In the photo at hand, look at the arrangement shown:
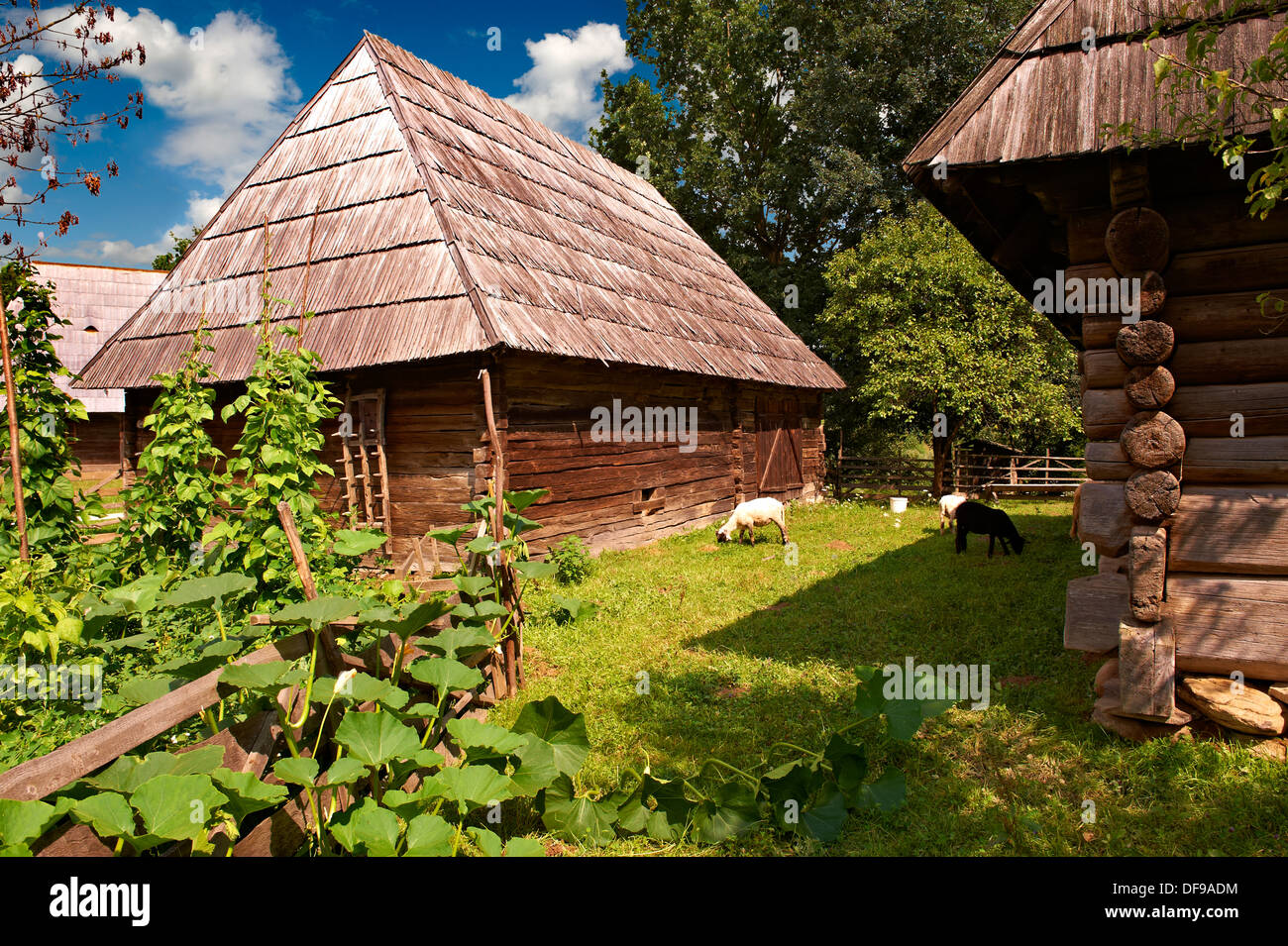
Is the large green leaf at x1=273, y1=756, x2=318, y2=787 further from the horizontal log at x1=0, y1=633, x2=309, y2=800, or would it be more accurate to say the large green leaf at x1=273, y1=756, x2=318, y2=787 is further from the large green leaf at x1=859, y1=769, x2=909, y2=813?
the large green leaf at x1=859, y1=769, x2=909, y2=813

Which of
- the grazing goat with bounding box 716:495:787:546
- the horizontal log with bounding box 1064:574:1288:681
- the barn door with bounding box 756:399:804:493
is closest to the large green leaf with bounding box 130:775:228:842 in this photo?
the horizontal log with bounding box 1064:574:1288:681

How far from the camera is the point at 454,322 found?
843 cm

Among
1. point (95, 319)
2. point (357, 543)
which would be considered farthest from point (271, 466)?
point (95, 319)

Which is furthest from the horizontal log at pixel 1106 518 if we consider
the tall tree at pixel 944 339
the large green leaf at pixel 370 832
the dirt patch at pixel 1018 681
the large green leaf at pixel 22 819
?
the tall tree at pixel 944 339

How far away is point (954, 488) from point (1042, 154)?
1736cm

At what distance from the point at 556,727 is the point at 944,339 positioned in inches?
678

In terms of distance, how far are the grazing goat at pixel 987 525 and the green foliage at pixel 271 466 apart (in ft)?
30.5

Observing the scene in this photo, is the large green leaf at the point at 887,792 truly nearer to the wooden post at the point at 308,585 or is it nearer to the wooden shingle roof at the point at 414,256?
the wooden post at the point at 308,585

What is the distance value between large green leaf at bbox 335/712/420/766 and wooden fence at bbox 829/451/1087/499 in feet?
61.4

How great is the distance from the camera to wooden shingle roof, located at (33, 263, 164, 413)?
76.4 ft

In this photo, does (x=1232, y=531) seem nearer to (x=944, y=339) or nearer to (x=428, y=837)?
(x=428, y=837)

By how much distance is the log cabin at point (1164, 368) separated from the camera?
398cm

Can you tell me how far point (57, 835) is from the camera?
7.30 ft

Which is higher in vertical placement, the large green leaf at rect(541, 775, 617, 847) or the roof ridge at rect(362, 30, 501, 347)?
the roof ridge at rect(362, 30, 501, 347)
